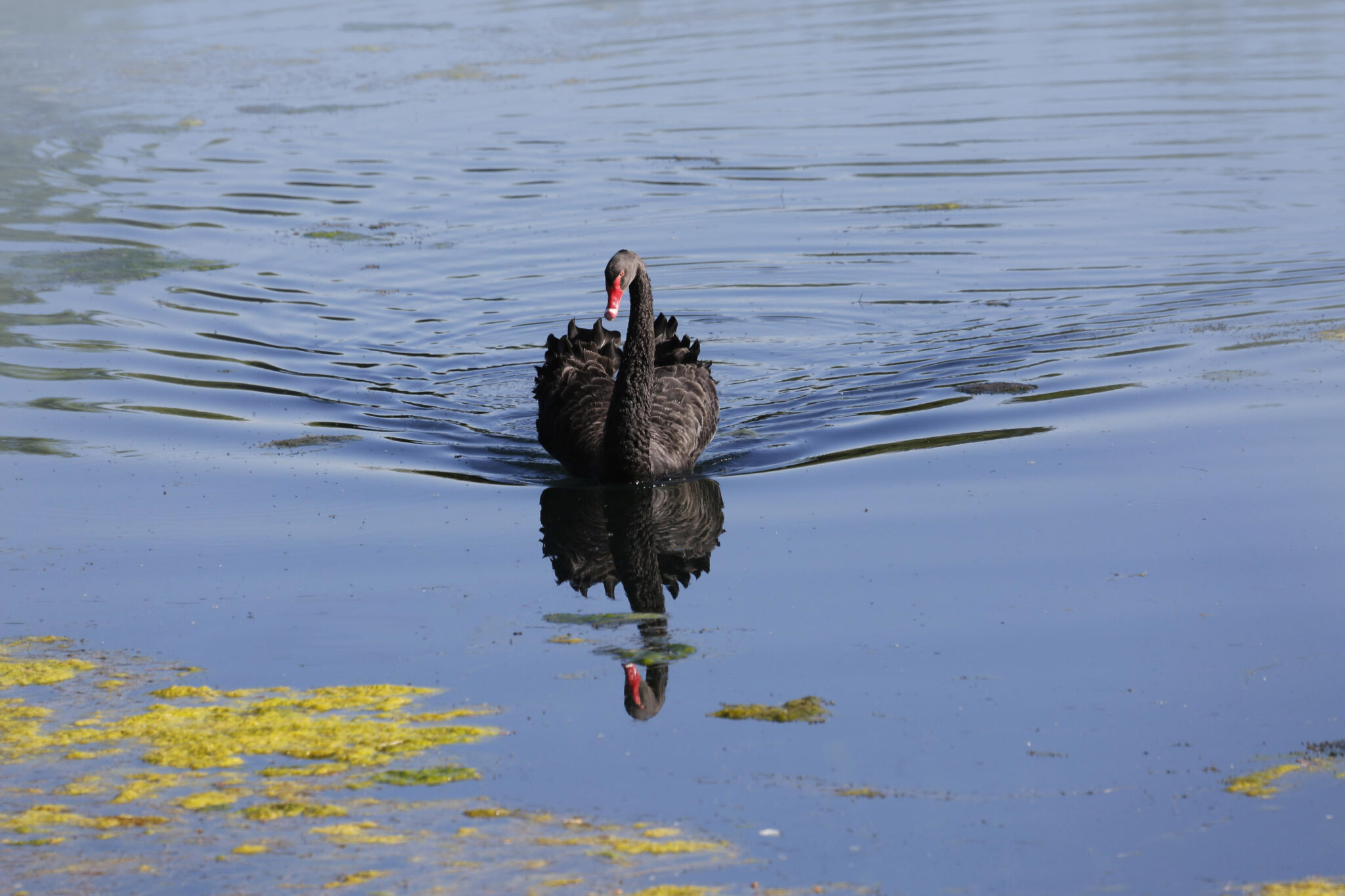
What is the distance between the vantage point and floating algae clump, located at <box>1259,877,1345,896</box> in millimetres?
3857

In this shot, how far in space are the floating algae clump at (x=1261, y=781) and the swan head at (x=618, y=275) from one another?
371 centimetres

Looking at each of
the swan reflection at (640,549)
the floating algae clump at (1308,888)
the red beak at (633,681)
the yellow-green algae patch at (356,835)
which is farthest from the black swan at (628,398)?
the floating algae clump at (1308,888)

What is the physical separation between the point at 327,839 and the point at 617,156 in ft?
42.3

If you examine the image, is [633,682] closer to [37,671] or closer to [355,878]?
[355,878]

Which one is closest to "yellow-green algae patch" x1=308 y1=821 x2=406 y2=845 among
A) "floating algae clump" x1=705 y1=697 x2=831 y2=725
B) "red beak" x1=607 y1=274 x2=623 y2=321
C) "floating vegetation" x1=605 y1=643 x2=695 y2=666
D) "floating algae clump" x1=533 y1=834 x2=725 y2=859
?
"floating algae clump" x1=533 y1=834 x2=725 y2=859

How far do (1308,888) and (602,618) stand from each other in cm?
288

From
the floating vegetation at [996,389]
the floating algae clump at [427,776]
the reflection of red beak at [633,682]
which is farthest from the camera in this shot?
the floating vegetation at [996,389]

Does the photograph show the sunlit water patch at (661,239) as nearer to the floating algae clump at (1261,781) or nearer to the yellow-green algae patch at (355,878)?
the floating algae clump at (1261,781)

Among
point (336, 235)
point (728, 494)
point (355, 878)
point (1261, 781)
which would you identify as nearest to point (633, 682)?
point (355, 878)

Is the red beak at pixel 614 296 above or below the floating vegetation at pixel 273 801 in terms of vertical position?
above

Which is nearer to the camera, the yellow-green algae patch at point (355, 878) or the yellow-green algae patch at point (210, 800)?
the yellow-green algae patch at point (355, 878)

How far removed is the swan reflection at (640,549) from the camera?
5508 mm

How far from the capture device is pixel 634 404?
24.9 feet

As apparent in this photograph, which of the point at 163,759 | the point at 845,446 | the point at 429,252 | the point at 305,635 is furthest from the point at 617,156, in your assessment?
the point at 163,759
